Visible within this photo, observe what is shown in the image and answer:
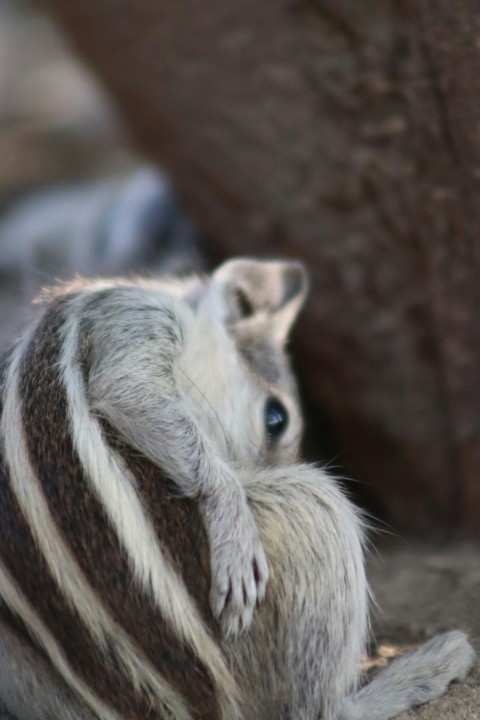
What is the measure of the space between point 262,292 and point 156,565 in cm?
147

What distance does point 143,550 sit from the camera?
6.82 ft

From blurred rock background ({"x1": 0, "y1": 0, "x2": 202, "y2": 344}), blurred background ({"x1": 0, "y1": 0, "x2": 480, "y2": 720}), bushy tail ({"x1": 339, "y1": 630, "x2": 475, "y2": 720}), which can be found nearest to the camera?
bushy tail ({"x1": 339, "y1": 630, "x2": 475, "y2": 720})

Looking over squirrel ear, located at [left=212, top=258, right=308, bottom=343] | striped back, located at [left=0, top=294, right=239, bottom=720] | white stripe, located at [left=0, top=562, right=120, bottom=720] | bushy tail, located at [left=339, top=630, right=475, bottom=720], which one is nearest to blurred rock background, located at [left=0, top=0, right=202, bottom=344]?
squirrel ear, located at [left=212, top=258, right=308, bottom=343]

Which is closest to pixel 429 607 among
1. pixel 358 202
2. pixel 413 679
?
pixel 413 679

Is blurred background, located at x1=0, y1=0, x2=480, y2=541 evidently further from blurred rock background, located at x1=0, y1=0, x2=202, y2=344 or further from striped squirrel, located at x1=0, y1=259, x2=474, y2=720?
striped squirrel, located at x1=0, y1=259, x2=474, y2=720

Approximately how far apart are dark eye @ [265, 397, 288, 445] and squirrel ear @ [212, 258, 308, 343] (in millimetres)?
320

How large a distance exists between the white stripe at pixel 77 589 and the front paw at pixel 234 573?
20 cm

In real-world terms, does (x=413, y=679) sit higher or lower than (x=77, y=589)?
lower

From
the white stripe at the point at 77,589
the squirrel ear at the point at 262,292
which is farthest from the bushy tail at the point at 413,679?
the squirrel ear at the point at 262,292

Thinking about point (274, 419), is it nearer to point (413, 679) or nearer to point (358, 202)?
point (413, 679)

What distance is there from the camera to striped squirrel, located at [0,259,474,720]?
208cm

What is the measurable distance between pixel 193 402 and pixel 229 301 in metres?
0.66

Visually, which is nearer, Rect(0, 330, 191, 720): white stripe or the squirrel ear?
Rect(0, 330, 191, 720): white stripe

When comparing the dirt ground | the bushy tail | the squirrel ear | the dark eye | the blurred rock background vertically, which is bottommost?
the dirt ground
